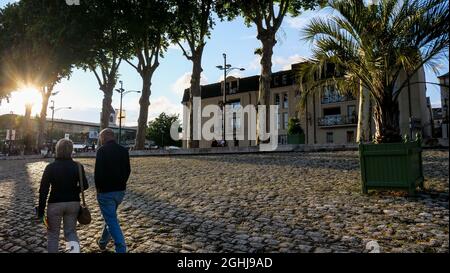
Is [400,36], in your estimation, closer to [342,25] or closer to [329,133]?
[342,25]

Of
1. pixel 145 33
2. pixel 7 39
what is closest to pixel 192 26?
pixel 145 33

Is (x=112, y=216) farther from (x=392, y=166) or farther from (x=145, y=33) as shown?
(x=145, y=33)

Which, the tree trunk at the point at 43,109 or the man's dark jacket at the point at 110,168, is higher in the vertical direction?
the tree trunk at the point at 43,109

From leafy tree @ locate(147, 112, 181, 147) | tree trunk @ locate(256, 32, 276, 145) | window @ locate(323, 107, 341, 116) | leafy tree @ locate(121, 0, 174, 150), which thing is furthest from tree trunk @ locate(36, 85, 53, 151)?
window @ locate(323, 107, 341, 116)

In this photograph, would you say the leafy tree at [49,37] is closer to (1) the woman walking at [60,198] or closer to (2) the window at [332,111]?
(1) the woman walking at [60,198]

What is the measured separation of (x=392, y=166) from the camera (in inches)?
257

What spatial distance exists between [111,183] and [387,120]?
6437 mm

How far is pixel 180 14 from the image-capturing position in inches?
890

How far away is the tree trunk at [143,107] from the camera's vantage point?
24297 millimetres

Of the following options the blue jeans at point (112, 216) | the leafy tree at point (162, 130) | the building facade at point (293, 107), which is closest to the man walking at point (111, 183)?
the blue jeans at point (112, 216)

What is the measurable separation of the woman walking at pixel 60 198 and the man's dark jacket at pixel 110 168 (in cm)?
25

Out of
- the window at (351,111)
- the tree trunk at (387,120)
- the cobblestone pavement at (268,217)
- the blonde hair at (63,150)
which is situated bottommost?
the cobblestone pavement at (268,217)

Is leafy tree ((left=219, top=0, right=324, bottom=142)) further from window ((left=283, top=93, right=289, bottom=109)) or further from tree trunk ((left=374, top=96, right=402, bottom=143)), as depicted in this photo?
window ((left=283, top=93, right=289, bottom=109))
